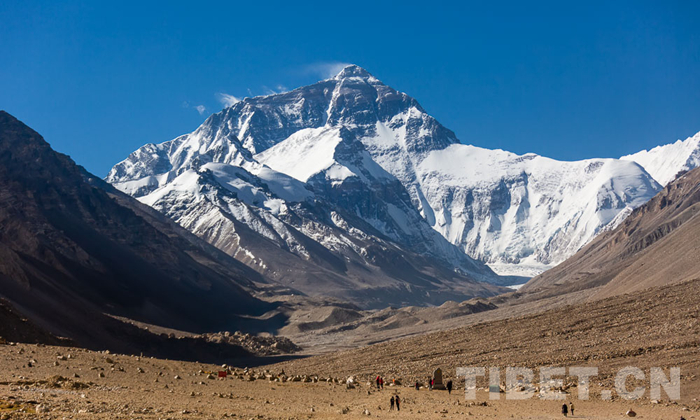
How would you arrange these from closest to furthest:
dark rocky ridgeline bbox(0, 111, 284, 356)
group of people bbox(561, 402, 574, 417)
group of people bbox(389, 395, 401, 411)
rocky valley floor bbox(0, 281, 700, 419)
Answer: rocky valley floor bbox(0, 281, 700, 419) → group of people bbox(389, 395, 401, 411) → group of people bbox(561, 402, 574, 417) → dark rocky ridgeline bbox(0, 111, 284, 356)

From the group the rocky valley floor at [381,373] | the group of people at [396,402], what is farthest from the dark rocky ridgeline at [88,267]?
the group of people at [396,402]

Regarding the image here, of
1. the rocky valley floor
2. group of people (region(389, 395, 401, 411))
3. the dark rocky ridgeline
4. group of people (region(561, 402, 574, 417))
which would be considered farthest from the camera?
the dark rocky ridgeline

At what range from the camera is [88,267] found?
131m

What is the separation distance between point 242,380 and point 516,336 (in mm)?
36904

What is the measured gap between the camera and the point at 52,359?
107 feet

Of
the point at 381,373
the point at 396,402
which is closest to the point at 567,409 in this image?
the point at 396,402

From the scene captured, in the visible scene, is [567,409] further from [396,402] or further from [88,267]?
[88,267]

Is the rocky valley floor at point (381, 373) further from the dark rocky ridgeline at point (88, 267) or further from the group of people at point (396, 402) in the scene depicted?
the dark rocky ridgeline at point (88, 267)

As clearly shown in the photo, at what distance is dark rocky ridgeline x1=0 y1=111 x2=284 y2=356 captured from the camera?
83806 millimetres

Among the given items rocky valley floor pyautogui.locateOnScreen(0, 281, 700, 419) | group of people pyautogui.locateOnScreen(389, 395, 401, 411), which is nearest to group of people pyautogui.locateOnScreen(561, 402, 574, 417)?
rocky valley floor pyautogui.locateOnScreen(0, 281, 700, 419)

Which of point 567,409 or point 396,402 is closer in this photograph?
point 396,402

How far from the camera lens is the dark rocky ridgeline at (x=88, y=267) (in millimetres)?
83806

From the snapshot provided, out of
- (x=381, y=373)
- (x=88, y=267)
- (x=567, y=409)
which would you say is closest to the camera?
(x=567, y=409)

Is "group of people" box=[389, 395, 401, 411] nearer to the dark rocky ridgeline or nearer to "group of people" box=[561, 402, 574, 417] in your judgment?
"group of people" box=[561, 402, 574, 417]
